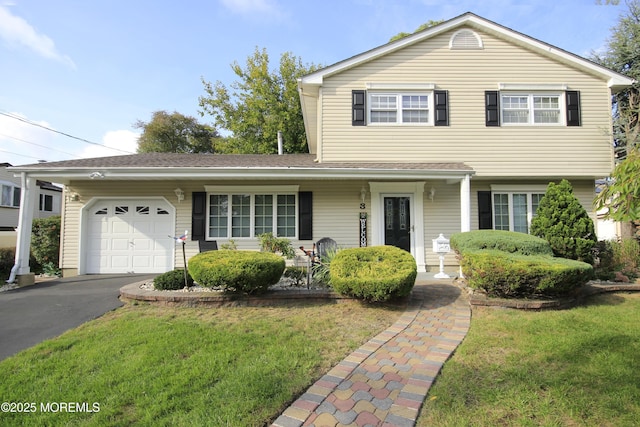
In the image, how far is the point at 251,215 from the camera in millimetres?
8875

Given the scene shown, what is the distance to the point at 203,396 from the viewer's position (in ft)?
8.39

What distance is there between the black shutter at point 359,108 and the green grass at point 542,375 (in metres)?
6.03

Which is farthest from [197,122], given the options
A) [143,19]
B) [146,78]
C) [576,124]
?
[576,124]

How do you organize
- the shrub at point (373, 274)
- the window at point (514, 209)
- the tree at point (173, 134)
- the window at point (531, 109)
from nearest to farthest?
the shrub at point (373, 274), the window at point (531, 109), the window at point (514, 209), the tree at point (173, 134)

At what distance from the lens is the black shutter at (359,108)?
8805mm

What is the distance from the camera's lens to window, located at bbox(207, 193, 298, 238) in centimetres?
884

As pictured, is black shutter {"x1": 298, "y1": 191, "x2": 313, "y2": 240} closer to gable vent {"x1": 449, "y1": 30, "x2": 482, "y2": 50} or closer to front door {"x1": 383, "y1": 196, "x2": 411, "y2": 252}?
front door {"x1": 383, "y1": 196, "x2": 411, "y2": 252}

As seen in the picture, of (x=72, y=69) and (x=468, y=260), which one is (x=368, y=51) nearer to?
(x=468, y=260)

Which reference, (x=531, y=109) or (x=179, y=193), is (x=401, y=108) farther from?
(x=179, y=193)

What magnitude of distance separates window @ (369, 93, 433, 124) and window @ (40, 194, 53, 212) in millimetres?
22567

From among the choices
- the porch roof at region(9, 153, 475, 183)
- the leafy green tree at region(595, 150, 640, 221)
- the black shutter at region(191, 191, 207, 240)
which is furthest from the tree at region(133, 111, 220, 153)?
Answer: the leafy green tree at region(595, 150, 640, 221)

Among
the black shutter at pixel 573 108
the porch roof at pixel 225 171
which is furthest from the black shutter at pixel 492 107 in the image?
the porch roof at pixel 225 171

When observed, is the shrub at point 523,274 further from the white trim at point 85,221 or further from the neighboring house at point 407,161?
the white trim at point 85,221

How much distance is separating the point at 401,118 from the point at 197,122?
23914 mm
